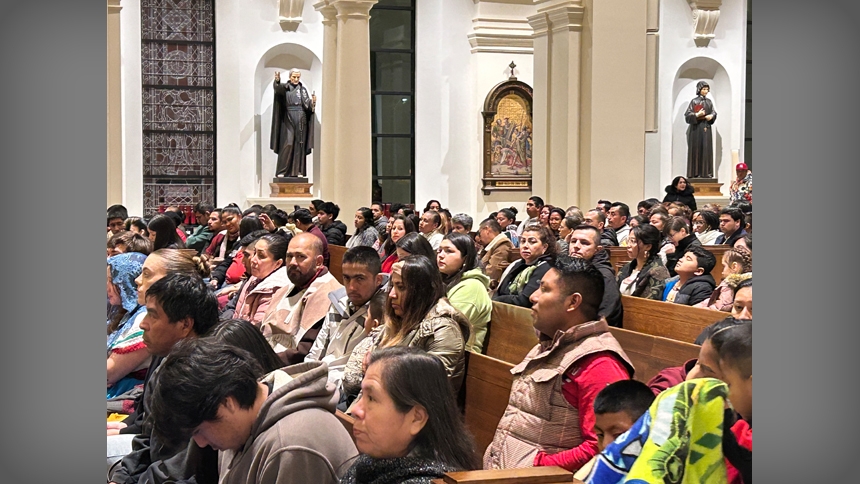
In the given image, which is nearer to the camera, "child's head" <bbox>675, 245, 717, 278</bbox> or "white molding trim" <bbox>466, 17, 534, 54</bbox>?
"child's head" <bbox>675, 245, 717, 278</bbox>

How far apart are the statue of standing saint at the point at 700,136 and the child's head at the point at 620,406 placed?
1877 cm

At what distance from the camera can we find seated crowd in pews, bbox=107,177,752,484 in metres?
2.74

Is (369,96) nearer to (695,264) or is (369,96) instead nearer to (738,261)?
(695,264)

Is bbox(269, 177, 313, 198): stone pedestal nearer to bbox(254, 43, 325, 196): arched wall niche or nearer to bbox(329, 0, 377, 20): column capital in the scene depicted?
bbox(254, 43, 325, 196): arched wall niche

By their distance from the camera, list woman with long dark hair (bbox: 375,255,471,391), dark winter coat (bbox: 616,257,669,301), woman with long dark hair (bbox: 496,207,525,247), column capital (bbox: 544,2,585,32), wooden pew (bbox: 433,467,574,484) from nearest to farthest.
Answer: wooden pew (bbox: 433,467,574,484) < woman with long dark hair (bbox: 375,255,471,391) < dark winter coat (bbox: 616,257,669,301) < column capital (bbox: 544,2,585,32) < woman with long dark hair (bbox: 496,207,525,247)

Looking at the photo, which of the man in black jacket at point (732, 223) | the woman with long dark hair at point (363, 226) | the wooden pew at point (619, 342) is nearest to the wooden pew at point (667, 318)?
the wooden pew at point (619, 342)

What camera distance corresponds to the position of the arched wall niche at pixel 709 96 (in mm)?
21594

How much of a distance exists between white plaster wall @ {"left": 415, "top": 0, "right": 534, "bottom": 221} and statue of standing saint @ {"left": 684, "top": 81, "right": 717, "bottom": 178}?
3.56 metres

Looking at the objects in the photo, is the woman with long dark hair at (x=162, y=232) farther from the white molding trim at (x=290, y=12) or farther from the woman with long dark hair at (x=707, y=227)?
the white molding trim at (x=290, y=12)

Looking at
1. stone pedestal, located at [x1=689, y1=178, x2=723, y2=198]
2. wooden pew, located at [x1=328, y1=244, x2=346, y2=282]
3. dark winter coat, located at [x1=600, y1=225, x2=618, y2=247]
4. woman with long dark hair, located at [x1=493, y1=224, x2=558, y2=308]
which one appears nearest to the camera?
woman with long dark hair, located at [x1=493, y1=224, x2=558, y2=308]

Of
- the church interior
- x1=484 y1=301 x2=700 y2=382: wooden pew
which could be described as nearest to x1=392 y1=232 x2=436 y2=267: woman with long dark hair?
x1=484 y1=301 x2=700 y2=382: wooden pew

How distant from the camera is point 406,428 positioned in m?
2.83

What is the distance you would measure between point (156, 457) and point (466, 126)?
16978 millimetres

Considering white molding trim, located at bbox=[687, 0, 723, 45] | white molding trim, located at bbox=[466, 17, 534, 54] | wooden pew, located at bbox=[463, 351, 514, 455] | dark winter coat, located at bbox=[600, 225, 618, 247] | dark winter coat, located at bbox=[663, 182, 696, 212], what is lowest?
wooden pew, located at bbox=[463, 351, 514, 455]
